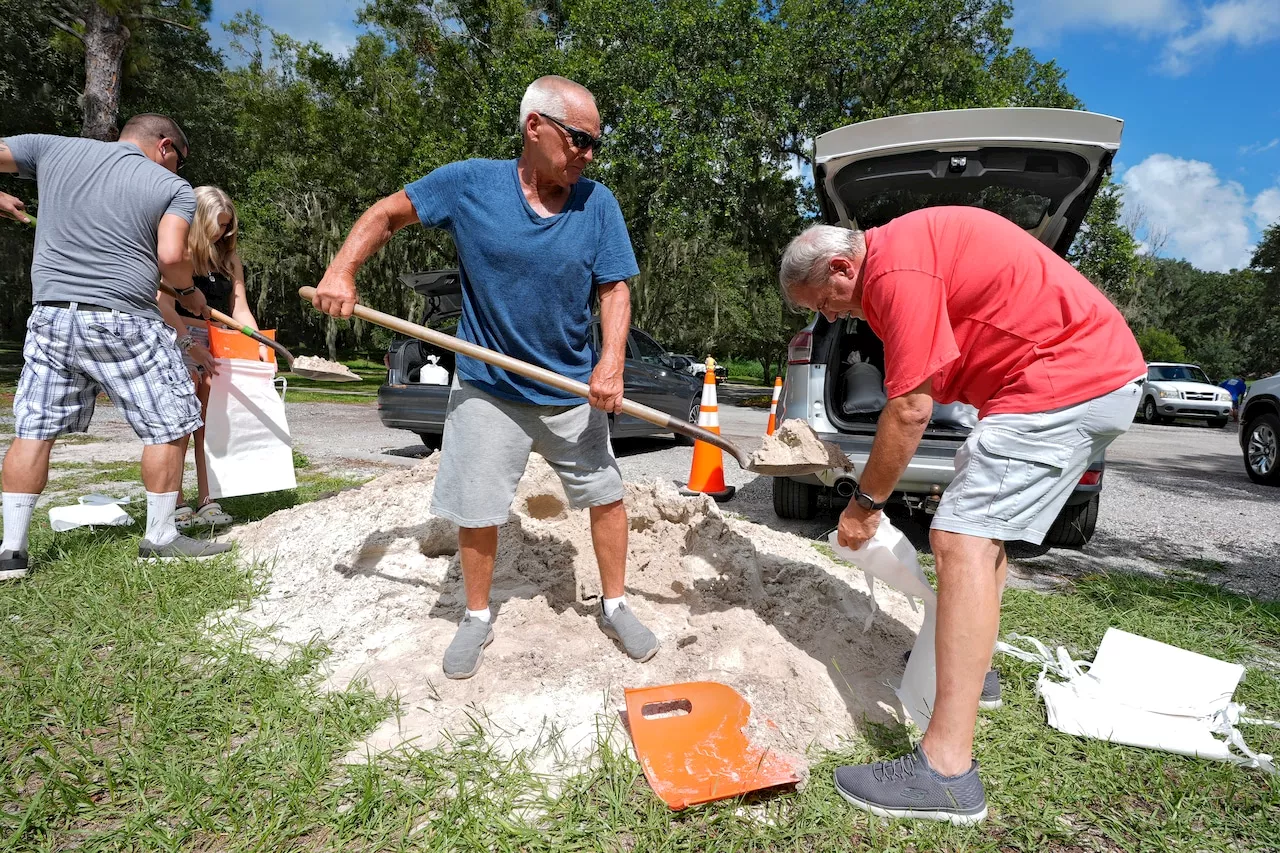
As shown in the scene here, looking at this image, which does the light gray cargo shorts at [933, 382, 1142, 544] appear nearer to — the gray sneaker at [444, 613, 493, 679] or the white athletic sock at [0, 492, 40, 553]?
the gray sneaker at [444, 613, 493, 679]

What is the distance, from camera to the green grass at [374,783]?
1.78m

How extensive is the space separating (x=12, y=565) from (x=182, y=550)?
0.65 metres

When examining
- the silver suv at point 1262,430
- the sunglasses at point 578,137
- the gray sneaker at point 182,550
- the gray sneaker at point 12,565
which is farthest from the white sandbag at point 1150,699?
the silver suv at point 1262,430

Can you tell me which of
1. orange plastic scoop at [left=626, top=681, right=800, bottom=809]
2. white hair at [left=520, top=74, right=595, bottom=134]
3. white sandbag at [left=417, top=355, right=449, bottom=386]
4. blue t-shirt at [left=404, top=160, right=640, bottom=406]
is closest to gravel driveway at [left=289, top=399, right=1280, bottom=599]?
white sandbag at [left=417, top=355, right=449, bottom=386]

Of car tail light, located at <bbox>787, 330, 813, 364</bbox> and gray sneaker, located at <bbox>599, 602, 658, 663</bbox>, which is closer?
gray sneaker, located at <bbox>599, 602, 658, 663</bbox>

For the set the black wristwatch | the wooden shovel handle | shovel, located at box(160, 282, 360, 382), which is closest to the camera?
the black wristwatch

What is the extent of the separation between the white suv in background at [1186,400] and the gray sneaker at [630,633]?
1981cm

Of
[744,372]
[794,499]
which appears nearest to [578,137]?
[794,499]

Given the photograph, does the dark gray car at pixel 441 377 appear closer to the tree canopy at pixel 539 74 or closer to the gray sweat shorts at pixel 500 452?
the gray sweat shorts at pixel 500 452

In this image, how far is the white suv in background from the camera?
57.9ft

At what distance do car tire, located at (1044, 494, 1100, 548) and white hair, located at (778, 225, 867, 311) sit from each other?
10.5 feet

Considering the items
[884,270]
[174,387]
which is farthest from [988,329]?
[174,387]

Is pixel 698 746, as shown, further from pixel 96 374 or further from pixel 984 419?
pixel 96 374

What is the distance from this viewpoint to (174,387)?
340 cm
